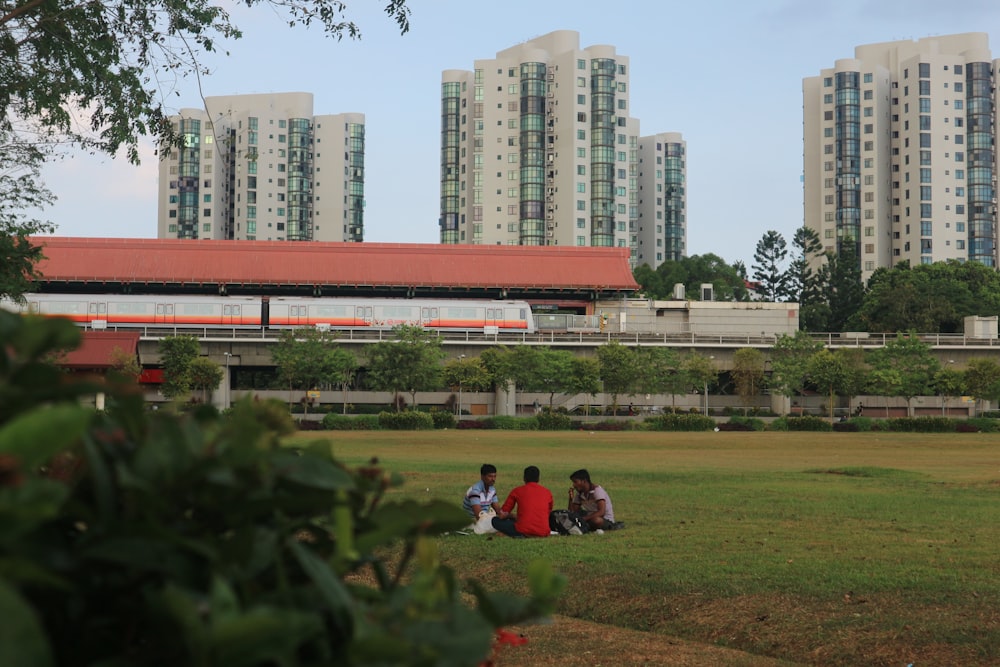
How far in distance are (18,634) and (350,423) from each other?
5439 cm

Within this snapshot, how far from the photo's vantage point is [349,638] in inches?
71.1

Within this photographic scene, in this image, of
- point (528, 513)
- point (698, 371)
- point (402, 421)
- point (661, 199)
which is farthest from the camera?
point (661, 199)

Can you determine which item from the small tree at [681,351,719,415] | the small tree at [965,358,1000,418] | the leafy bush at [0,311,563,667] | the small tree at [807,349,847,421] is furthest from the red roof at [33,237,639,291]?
the leafy bush at [0,311,563,667]

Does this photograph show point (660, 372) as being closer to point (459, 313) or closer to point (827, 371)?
point (827, 371)

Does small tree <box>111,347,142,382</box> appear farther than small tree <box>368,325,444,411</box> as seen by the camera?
No

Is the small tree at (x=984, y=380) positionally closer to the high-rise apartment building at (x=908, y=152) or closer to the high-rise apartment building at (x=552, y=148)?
the high-rise apartment building at (x=908, y=152)

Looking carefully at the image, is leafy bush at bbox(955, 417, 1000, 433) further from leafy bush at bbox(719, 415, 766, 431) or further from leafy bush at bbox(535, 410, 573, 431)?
leafy bush at bbox(535, 410, 573, 431)

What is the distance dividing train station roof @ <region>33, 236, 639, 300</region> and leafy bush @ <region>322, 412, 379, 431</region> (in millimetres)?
29693

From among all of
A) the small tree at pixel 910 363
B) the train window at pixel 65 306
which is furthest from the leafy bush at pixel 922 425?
the train window at pixel 65 306

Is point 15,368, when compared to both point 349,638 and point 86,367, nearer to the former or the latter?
point 349,638

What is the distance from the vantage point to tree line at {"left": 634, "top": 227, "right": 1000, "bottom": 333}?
99562mm

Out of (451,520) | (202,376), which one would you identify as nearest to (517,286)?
(202,376)

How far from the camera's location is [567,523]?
49.9ft

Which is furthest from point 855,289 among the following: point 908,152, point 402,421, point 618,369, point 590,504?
point 590,504
